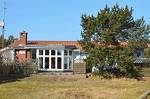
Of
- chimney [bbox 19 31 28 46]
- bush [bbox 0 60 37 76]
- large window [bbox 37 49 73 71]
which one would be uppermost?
chimney [bbox 19 31 28 46]

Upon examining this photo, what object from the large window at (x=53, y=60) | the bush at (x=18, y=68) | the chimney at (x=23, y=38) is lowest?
the bush at (x=18, y=68)

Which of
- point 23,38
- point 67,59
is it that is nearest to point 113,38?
point 67,59

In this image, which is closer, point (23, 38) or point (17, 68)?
point (17, 68)

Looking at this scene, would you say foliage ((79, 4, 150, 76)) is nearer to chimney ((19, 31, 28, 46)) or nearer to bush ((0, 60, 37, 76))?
bush ((0, 60, 37, 76))

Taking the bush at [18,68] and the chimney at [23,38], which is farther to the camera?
the chimney at [23,38]

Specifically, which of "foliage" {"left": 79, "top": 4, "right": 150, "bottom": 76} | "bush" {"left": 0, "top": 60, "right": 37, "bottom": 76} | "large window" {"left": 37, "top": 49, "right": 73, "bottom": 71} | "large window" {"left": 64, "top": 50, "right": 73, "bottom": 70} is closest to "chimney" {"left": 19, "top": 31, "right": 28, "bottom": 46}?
"large window" {"left": 37, "top": 49, "right": 73, "bottom": 71}

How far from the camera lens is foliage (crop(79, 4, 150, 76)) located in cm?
4259

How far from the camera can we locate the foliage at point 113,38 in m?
42.6

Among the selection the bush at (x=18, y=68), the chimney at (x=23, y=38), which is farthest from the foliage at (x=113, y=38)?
the chimney at (x=23, y=38)

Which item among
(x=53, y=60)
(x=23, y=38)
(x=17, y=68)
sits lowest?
(x=17, y=68)

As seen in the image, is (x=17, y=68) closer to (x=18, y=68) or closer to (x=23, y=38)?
(x=18, y=68)

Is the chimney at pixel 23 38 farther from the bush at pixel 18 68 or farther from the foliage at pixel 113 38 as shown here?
the foliage at pixel 113 38

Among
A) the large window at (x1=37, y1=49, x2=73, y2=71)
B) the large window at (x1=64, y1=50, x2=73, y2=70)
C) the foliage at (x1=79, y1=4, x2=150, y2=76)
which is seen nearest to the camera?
the foliage at (x1=79, y1=4, x2=150, y2=76)

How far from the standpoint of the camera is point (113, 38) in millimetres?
44125
